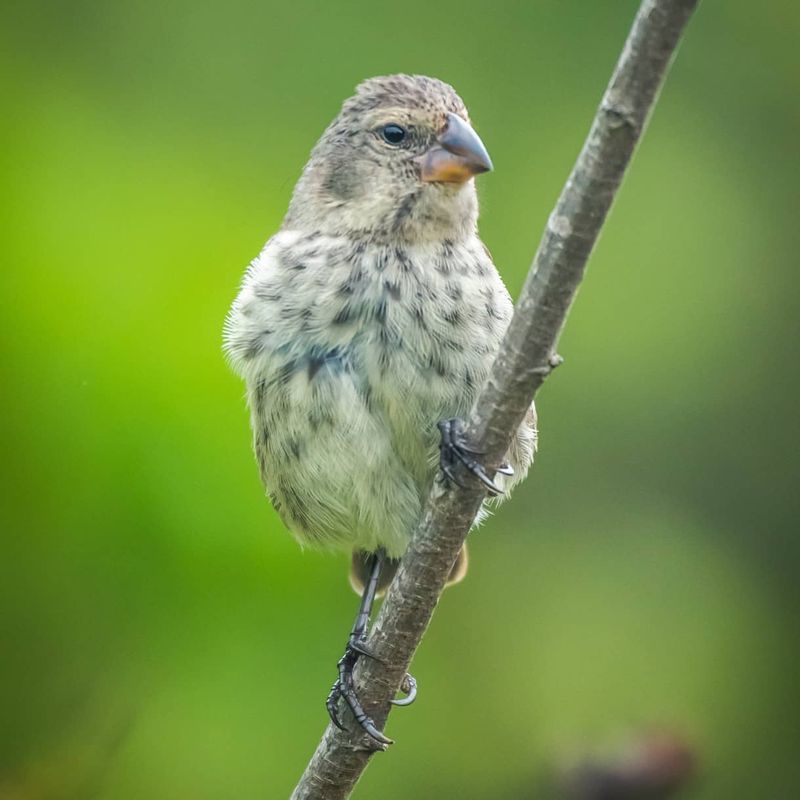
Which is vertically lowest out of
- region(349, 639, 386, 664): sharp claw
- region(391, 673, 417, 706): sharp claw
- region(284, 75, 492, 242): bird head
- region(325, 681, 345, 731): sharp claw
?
region(325, 681, 345, 731): sharp claw

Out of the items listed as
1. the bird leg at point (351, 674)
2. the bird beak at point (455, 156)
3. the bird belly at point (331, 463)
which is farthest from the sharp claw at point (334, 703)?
the bird beak at point (455, 156)

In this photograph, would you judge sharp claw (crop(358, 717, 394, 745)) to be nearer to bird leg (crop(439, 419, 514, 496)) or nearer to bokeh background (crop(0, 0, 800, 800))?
bokeh background (crop(0, 0, 800, 800))

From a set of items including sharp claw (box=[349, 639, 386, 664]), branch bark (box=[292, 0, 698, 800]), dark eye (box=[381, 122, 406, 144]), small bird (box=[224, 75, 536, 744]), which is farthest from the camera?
dark eye (box=[381, 122, 406, 144])

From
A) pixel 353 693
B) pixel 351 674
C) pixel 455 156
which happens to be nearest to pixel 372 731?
pixel 353 693

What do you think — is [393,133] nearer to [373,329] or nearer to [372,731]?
[373,329]

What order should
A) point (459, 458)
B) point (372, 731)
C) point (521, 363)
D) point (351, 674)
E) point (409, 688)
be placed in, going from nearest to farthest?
point (521, 363), point (459, 458), point (372, 731), point (351, 674), point (409, 688)

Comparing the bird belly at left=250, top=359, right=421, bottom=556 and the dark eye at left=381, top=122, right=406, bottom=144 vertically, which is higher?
the dark eye at left=381, top=122, right=406, bottom=144

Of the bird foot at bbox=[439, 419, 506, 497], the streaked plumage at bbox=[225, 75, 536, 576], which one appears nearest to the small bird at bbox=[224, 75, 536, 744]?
the streaked plumage at bbox=[225, 75, 536, 576]

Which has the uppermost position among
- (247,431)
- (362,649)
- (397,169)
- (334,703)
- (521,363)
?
(397,169)

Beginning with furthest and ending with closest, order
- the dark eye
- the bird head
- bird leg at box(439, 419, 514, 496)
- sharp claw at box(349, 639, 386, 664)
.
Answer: the dark eye, the bird head, sharp claw at box(349, 639, 386, 664), bird leg at box(439, 419, 514, 496)
